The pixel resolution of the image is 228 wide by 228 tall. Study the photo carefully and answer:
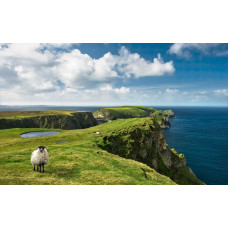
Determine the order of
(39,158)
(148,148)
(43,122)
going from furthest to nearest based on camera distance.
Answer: (43,122), (148,148), (39,158)

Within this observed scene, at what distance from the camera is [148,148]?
50938mm

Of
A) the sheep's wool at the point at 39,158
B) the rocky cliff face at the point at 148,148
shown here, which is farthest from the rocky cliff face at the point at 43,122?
the sheep's wool at the point at 39,158

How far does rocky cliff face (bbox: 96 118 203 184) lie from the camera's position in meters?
44.9

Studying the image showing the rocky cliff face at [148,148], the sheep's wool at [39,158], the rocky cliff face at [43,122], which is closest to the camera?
the sheep's wool at [39,158]

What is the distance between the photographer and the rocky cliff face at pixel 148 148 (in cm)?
4494

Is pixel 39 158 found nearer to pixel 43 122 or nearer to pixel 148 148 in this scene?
pixel 148 148

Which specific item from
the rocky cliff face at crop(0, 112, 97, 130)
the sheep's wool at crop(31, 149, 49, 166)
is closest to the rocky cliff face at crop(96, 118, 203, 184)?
the sheep's wool at crop(31, 149, 49, 166)

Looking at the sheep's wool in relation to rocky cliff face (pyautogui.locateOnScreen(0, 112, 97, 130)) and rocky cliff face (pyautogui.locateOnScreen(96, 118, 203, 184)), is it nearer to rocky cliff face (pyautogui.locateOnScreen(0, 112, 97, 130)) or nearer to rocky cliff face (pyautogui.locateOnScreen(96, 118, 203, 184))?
rocky cliff face (pyautogui.locateOnScreen(96, 118, 203, 184))

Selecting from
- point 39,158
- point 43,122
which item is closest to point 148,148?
point 39,158

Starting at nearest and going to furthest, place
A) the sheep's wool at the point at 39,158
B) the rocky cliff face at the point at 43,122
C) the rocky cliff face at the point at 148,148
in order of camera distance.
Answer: the sheep's wool at the point at 39,158 → the rocky cliff face at the point at 148,148 → the rocky cliff face at the point at 43,122

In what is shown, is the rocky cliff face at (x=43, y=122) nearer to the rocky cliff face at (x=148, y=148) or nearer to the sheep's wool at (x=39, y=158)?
the rocky cliff face at (x=148, y=148)

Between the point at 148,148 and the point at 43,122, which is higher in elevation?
the point at 43,122

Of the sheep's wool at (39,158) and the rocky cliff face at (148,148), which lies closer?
the sheep's wool at (39,158)

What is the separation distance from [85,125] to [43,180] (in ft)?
570
